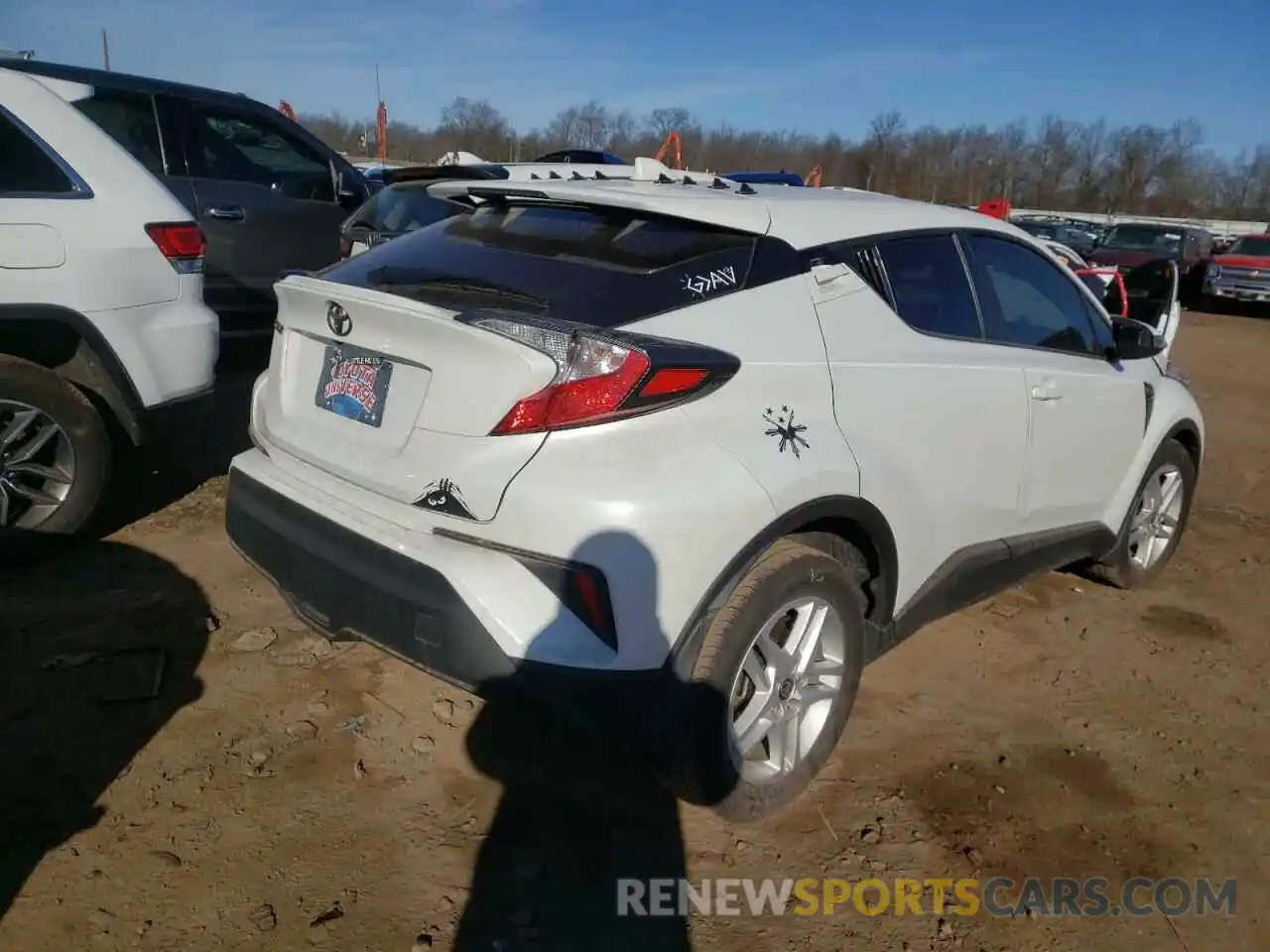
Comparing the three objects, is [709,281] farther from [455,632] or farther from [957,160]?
[957,160]

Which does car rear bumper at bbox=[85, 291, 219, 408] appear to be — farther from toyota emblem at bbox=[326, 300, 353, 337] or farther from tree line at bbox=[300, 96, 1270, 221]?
tree line at bbox=[300, 96, 1270, 221]

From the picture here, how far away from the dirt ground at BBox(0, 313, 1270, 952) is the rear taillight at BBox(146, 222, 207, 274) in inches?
50.0

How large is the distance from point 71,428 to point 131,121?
2775 millimetres

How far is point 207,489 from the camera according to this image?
507 cm

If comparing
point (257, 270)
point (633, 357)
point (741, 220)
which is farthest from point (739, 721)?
point (257, 270)

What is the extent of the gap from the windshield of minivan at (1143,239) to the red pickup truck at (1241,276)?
90 centimetres

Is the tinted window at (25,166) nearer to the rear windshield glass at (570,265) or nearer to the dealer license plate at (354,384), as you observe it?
the rear windshield glass at (570,265)

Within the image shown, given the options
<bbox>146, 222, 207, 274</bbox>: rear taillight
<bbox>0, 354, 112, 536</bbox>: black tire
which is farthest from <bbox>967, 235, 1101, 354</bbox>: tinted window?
<bbox>0, 354, 112, 536</bbox>: black tire

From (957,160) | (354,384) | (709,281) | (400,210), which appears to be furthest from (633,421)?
(957,160)

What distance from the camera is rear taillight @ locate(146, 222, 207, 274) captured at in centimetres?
410

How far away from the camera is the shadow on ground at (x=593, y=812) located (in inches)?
89.4

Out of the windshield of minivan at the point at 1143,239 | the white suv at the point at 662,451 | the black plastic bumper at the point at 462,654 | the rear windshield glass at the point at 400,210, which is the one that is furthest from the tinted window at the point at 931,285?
the windshield of minivan at the point at 1143,239

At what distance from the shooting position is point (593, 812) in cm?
277

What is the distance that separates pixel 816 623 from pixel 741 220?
1146 millimetres
